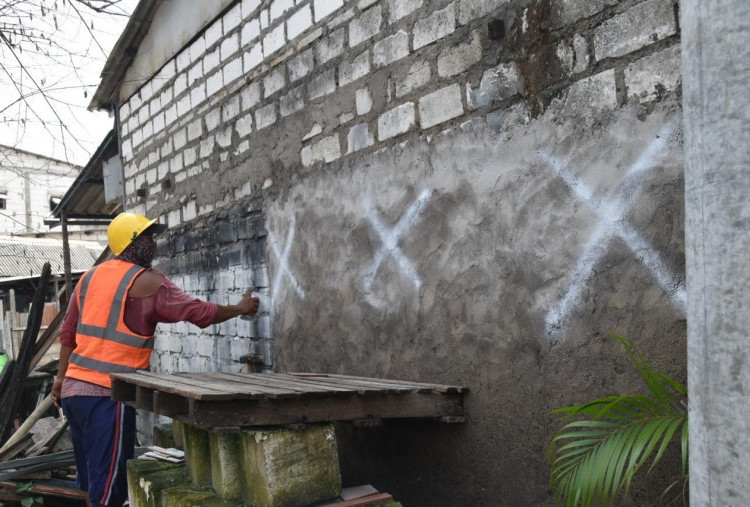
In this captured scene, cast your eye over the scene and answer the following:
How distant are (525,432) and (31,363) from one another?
5917mm

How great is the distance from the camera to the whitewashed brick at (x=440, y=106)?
3.26 metres

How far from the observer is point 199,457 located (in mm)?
3395

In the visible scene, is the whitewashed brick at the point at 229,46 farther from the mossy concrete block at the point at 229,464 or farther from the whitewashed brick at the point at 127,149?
the mossy concrete block at the point at 229,464

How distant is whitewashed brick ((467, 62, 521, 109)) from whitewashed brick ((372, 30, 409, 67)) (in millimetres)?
550

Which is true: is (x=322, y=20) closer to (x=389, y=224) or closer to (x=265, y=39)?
(x=265, y=39)

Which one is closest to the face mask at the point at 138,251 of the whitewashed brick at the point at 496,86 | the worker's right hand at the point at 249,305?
the worker's right hand at the point at 249,305

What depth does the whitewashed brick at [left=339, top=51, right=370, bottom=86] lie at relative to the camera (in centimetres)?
382

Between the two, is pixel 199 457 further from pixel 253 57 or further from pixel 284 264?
pixel 253 57

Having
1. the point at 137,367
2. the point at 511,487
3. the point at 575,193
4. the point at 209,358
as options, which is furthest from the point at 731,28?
the point at 209,358

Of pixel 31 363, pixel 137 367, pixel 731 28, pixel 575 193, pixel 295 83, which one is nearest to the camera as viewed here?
pixel 731 28

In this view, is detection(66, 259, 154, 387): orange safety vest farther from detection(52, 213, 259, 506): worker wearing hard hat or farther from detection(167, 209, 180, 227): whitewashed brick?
detection(167, 209, 180, 227): whitewashed brick

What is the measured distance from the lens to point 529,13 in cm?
291

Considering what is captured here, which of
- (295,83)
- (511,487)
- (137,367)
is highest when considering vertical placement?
(295,83)

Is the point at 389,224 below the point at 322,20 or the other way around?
below
